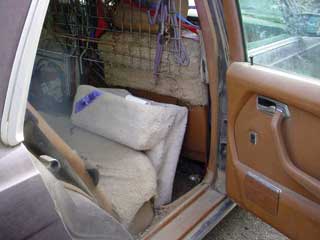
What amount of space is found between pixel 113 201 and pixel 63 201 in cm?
83

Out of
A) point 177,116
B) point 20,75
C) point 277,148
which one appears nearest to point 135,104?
point 177,116

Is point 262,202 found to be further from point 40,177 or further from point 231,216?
point 40,177

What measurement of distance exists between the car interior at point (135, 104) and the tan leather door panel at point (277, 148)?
37 centimetres

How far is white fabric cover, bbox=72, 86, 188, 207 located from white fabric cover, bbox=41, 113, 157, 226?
0.06 m

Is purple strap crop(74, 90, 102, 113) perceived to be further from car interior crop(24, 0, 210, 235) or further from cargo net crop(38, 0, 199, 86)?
cargo net crop(38, 0, 199, 86)

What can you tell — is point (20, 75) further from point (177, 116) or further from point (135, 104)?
point (177, 116)

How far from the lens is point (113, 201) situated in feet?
5.66

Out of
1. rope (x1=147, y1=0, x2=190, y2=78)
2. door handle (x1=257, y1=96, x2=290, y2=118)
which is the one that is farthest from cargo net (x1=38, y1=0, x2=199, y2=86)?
door handle (x1=257, y1=96, x2=290, y2=118)

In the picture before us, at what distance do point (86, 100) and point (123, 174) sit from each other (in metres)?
0.49

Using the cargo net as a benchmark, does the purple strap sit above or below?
below

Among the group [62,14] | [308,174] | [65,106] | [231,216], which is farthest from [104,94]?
[308,174]

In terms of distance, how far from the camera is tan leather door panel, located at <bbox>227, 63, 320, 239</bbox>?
129 cm

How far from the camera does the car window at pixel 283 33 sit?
4.57 ft

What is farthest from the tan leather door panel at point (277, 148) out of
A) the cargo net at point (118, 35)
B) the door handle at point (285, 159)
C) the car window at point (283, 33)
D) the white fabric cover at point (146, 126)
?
the cargo net at point (118, 35)
